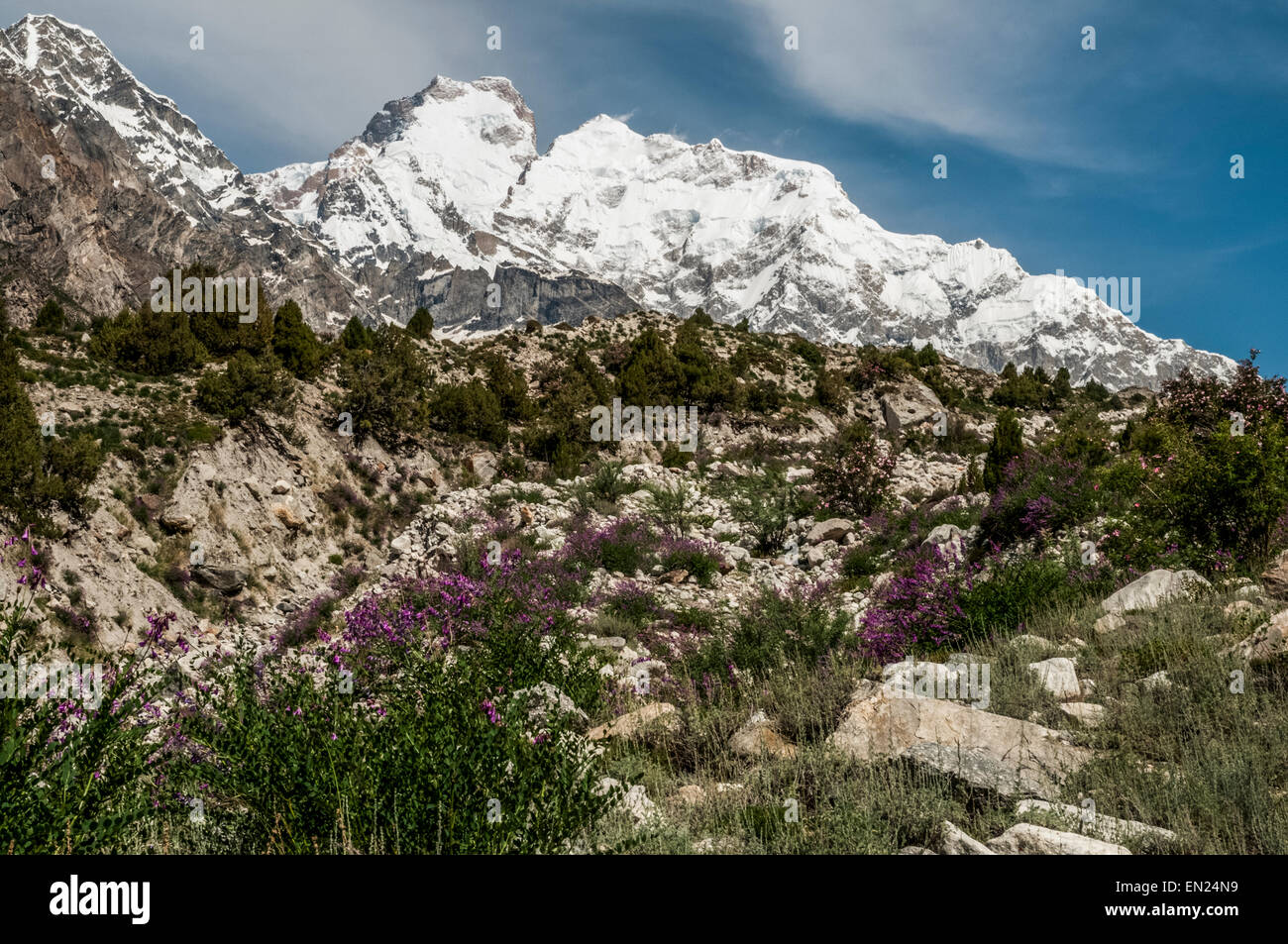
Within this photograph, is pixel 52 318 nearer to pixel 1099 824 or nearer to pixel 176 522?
pixel 176 522

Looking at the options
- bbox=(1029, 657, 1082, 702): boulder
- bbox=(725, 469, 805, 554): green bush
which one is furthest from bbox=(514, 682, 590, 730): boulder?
bbox=(725, 469, 805, 554): green bush

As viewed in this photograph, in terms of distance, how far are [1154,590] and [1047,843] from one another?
4.69 m

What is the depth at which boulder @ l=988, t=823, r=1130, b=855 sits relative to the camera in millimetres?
2703

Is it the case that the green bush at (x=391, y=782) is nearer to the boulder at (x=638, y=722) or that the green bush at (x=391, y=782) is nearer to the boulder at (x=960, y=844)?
the boulder at (x=960, y=844)

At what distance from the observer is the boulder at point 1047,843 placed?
2.70 meters

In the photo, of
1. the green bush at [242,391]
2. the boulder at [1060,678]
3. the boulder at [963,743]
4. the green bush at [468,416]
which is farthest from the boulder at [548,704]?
the green bush at [468,416]

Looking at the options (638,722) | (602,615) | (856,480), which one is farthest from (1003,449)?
(638,722)

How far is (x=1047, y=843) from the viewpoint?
2.78 m

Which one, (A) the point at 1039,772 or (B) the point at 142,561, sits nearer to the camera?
(A) the point at 1039,772

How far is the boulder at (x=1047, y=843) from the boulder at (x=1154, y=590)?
4.22 m

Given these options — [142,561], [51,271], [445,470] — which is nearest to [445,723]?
[142,561]
